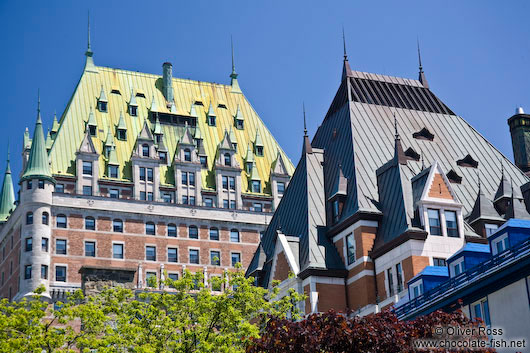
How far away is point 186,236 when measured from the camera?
113938 mm

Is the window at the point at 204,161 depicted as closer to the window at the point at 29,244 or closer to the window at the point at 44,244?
the window at the point at 44,244

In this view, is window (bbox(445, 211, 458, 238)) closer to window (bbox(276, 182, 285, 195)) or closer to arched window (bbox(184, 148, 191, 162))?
window (bbox(276, 182, 285, 195))

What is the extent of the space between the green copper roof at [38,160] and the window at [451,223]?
54.9 m

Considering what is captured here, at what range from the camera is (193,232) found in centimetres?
11444

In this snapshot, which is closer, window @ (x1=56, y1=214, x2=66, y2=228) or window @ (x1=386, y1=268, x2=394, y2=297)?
window @ (x1=386, y1=268, x2=394, y2=297)

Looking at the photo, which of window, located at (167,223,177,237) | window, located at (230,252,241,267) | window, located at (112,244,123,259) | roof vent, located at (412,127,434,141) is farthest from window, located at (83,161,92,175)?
roof vent, located at (412,127,434,141)

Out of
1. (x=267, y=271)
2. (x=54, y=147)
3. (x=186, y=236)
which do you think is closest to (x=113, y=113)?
(x=54, y=147)

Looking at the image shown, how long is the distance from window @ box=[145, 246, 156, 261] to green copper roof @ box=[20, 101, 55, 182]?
12057mm

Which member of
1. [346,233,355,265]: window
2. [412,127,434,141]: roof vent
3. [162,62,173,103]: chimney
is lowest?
[346,233,355,265]: window

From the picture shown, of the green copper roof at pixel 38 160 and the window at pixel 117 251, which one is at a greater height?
the green copper roof at pixel 38 160

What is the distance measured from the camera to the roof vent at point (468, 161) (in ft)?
244

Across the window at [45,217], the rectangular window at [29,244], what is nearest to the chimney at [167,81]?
the window at [45,217]

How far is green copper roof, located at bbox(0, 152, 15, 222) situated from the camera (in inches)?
4793

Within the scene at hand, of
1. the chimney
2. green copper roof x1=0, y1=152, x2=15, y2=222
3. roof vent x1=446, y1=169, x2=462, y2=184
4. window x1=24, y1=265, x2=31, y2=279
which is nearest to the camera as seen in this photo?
roof vent x1=446, y1=169, x2=462, y2=184
